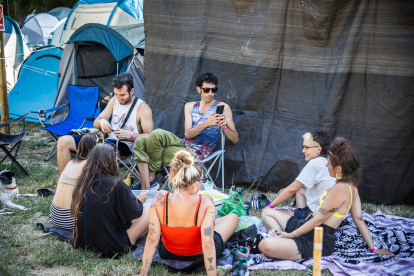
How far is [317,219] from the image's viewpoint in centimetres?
255

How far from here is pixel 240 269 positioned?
2389 millimetres

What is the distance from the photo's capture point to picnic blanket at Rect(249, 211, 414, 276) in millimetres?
2572

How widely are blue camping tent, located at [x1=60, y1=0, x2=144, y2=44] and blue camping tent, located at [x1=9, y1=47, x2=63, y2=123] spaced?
1538mm

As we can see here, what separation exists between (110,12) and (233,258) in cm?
714

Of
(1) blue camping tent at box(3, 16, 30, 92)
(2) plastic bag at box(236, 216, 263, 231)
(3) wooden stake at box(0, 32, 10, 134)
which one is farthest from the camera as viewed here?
(1) blue camping tent at box(3, 16, 30, 92)

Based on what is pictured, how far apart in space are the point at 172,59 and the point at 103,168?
250cm

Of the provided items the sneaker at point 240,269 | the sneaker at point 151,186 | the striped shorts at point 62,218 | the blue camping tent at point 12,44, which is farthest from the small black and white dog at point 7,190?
the blue camping tent at point 12,44

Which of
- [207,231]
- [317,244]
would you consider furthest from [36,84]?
[317,244]

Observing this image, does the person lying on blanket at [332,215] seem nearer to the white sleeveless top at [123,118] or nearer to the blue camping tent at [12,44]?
the white sleeveless top at [123,118]

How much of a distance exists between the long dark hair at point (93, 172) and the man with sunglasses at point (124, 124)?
1466 mm

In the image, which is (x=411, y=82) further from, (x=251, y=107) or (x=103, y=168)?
(x=103, y=168)

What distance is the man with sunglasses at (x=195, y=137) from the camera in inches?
151

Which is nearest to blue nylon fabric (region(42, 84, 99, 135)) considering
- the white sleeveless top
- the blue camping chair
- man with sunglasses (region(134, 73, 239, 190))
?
the blue camping chair

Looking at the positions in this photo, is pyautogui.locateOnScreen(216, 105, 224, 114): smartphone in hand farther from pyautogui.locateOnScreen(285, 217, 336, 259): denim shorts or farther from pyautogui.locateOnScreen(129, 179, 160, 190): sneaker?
pyautogui.locateOnScreen(285, 217, 336, 259): denim shorts
